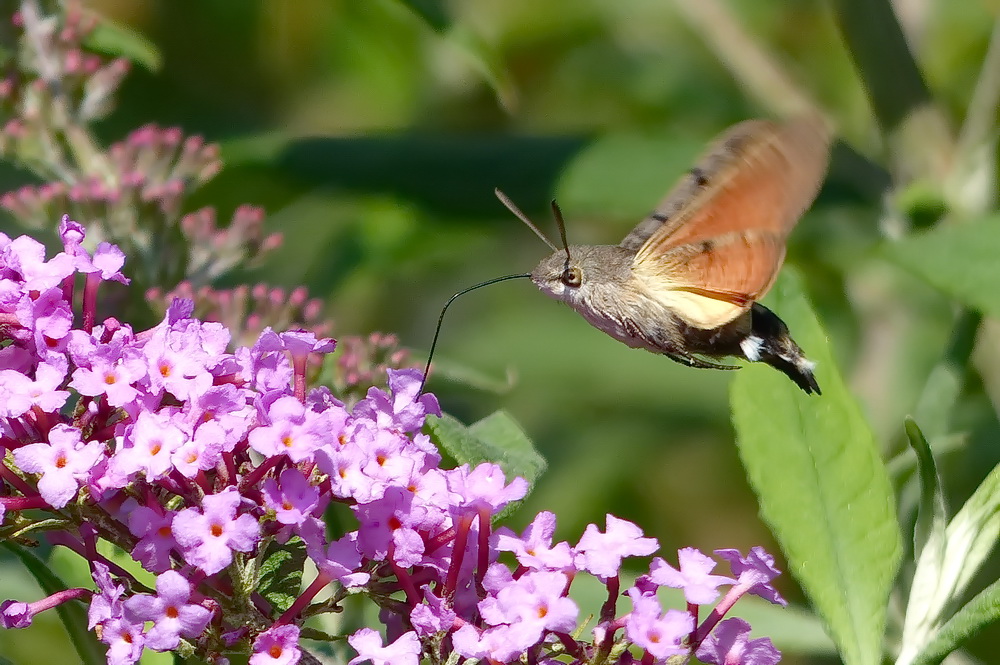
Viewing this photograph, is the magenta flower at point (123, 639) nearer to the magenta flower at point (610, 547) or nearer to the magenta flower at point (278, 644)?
the magenta flower at point (278, 644)

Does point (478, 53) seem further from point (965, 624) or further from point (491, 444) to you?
point (965, 624)

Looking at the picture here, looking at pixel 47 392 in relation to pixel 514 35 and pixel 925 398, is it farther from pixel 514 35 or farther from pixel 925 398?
pixel 514 35

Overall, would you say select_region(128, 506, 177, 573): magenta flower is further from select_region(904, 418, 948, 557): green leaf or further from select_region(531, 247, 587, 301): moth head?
select_region(531, 247, 587, 301): moth head

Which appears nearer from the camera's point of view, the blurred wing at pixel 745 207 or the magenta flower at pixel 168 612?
the magenta flower at pixel 168 612

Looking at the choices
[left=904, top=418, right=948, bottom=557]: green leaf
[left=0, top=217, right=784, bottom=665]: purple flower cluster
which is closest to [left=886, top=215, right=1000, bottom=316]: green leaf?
[left=904, top=418, right=948, bottom=557]: green leaf

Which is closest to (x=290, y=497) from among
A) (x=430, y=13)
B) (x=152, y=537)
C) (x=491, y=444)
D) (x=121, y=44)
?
(x=152, y=537)

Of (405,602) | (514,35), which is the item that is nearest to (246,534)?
(405,602)

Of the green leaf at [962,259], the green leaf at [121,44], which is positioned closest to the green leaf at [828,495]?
the green leaf at [962,259]
